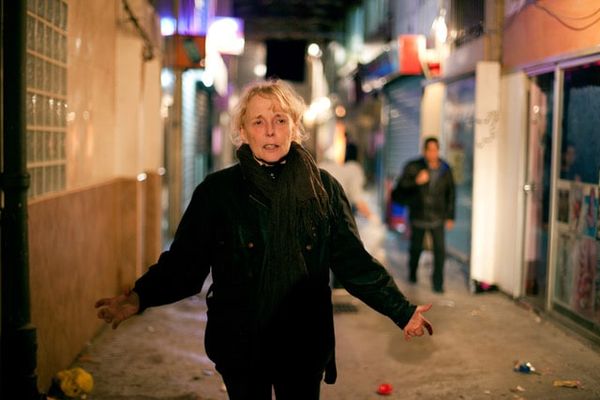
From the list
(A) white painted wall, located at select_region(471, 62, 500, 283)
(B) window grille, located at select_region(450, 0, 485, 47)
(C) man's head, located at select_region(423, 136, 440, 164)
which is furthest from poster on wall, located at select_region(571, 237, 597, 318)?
(B) window grille, located at select_region(450, 0, 485, 47)

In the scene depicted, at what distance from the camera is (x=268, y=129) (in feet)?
11.2

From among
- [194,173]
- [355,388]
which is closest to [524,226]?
[355,388]

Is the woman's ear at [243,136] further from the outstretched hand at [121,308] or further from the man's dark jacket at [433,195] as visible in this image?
the man's dark jacket at [433,195]

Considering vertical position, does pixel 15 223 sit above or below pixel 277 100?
below

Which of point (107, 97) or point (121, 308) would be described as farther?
point (107, 97)

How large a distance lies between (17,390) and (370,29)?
20.6m

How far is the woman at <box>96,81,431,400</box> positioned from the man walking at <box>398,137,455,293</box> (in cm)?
641

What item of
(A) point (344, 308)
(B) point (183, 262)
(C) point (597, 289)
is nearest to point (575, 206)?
(C) point (597, 289)

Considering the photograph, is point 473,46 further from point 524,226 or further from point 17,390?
point 17,390

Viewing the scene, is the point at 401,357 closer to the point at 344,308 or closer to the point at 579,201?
the point at 344,308

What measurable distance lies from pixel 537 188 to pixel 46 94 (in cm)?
575

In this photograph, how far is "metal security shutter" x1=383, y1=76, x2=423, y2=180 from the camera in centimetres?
1489

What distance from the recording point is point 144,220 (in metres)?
10.1

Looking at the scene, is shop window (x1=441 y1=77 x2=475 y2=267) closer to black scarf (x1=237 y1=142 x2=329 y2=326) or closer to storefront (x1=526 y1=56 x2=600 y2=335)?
storefront (x1=526 y1=56 x2=600 y2=335)
